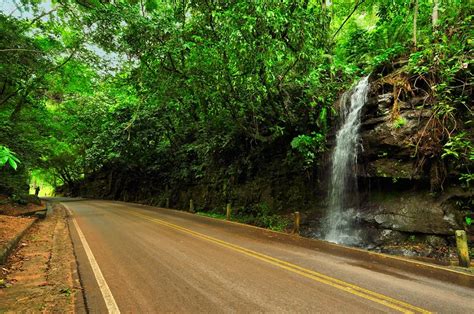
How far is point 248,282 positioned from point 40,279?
3814 millimetres

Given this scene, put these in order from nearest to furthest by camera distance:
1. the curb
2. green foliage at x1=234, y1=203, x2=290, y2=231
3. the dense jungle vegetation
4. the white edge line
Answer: the white edge line
the curb
the dense jungle vegetation
green foliage at x1=234, y1=203, x2=290, y2=231

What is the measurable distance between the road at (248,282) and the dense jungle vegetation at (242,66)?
16.4 feet

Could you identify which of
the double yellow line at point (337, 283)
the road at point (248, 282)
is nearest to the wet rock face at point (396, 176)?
the road at point (248, 282)

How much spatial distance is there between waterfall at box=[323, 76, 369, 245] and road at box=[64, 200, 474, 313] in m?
2.81

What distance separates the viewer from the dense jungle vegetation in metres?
9.25

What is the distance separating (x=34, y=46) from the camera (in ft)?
37.1

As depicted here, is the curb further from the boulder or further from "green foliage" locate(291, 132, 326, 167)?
the boulder

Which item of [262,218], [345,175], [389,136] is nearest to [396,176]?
[389,136]

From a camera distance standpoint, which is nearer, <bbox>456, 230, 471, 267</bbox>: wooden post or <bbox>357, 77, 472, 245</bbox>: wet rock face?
<bbox>456, 230, 471, 267</bbox>: wooden post

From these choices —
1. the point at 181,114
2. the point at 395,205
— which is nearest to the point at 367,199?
the point at 395,205

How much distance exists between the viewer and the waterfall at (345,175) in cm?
1088

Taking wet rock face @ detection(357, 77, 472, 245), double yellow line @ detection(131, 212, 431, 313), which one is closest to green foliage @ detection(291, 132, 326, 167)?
wet rock face @ detection(357, 77, 472, 245)

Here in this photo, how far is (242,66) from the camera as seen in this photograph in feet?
33.6

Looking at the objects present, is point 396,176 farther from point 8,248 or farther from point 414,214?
point 8,248
